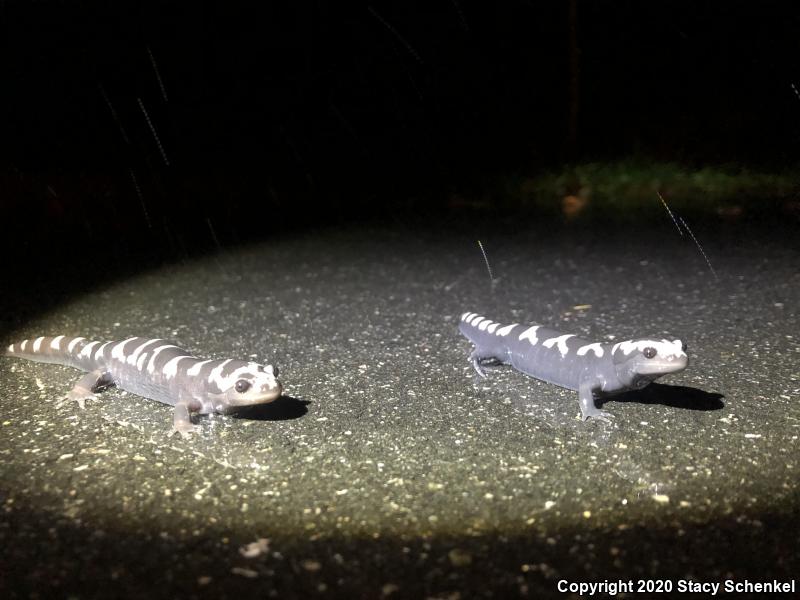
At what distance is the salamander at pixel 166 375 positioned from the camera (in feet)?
11.4

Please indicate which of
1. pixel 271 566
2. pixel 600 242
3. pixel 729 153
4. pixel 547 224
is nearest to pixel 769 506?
pixel 271 566

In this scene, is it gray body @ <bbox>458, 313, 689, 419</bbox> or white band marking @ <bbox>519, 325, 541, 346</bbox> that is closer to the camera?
gray body @ <bbox>458, 313, 689, 419</bbox>

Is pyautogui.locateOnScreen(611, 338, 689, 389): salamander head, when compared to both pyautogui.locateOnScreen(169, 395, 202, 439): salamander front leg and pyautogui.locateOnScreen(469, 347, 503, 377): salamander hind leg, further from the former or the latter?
pyautogui.locateOnScreen(169, 395, 202, 439): salamander front leg

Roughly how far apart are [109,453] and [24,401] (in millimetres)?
973

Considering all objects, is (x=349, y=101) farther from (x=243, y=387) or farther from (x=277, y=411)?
(x=243, y=387)

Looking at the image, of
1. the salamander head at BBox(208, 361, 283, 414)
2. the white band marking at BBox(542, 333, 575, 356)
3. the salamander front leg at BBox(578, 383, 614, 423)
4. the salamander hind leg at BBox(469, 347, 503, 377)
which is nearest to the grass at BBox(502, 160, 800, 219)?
the salamander hind leg at BBox(469, 347, 503, 377)

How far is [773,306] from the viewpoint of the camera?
5.16 m

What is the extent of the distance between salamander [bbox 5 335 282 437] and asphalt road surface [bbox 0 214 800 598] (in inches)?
3.9

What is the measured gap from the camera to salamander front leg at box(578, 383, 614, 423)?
351 centimetres

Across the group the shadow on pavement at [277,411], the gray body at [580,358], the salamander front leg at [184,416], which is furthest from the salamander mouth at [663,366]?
the salamander front leg at [184,416]

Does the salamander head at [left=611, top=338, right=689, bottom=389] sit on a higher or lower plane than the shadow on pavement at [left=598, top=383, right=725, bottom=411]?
higher

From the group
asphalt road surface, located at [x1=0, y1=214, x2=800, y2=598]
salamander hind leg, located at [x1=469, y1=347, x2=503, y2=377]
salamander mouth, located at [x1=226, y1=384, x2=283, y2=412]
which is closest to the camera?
asphalt road surface, located at [x1=0, y1=214, x2=800, y2=598]

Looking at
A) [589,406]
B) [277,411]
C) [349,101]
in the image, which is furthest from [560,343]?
[349,101]

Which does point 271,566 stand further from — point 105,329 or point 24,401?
point 105,329
